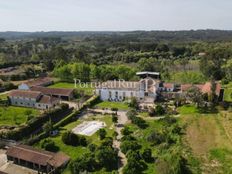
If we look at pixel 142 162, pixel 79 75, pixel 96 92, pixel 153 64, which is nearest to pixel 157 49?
pixel 153 64

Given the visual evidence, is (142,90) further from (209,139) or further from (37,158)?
(37,158)

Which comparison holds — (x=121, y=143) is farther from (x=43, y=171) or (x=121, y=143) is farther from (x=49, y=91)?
(x=49, y=91)

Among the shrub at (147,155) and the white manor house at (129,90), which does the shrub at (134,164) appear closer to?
the shrub at (147,155)

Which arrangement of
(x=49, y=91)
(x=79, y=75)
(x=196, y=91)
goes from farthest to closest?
(x=79, y=75)
(x=49, y=91)
(x=196, y=91)

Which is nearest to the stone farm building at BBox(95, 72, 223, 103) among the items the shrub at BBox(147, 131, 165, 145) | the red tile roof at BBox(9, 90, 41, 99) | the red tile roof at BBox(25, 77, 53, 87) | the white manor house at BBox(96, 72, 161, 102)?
the white manor house at BBox(96, 72, 161, 102)

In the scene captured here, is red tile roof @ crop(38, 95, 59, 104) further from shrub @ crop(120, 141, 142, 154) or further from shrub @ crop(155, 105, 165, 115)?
shrub @ crop(120, 141, 142, 154)

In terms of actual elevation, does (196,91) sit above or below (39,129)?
above

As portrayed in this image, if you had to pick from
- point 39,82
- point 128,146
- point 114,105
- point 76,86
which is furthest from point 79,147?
point 39,82
